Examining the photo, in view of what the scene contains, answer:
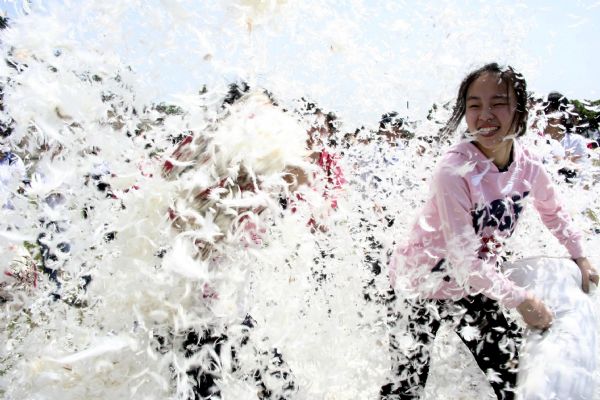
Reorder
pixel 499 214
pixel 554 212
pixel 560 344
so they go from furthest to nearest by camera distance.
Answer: pixel 554 212 < pixel 499 214 < pixel 560 344

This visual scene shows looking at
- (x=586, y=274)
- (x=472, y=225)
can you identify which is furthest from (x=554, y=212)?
(x=472, y=225)

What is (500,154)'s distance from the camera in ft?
7.17

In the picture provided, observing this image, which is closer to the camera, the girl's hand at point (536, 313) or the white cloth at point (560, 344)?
the white cloth at point (560, 344)

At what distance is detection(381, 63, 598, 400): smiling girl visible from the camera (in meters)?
2.04

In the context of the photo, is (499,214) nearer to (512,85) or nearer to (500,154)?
(500,154)

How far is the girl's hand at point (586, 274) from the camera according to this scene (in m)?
2.14

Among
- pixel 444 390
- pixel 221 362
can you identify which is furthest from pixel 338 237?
pixel 221 362

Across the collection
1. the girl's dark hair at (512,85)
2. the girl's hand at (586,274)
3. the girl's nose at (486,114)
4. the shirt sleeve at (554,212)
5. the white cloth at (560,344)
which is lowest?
the white cloth at (560,344)

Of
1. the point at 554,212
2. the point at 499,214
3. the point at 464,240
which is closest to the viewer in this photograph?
the point at 464,240

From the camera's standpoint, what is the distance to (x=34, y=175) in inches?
74.0

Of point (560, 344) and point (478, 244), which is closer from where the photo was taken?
point (560, 344)

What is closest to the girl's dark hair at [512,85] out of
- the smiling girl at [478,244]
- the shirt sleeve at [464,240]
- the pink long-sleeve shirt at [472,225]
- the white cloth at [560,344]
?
the smiling girl at [478,244]

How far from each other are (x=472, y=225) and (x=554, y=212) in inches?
21.0

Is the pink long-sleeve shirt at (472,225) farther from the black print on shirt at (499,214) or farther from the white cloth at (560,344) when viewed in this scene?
the white cloth at (560,344)
